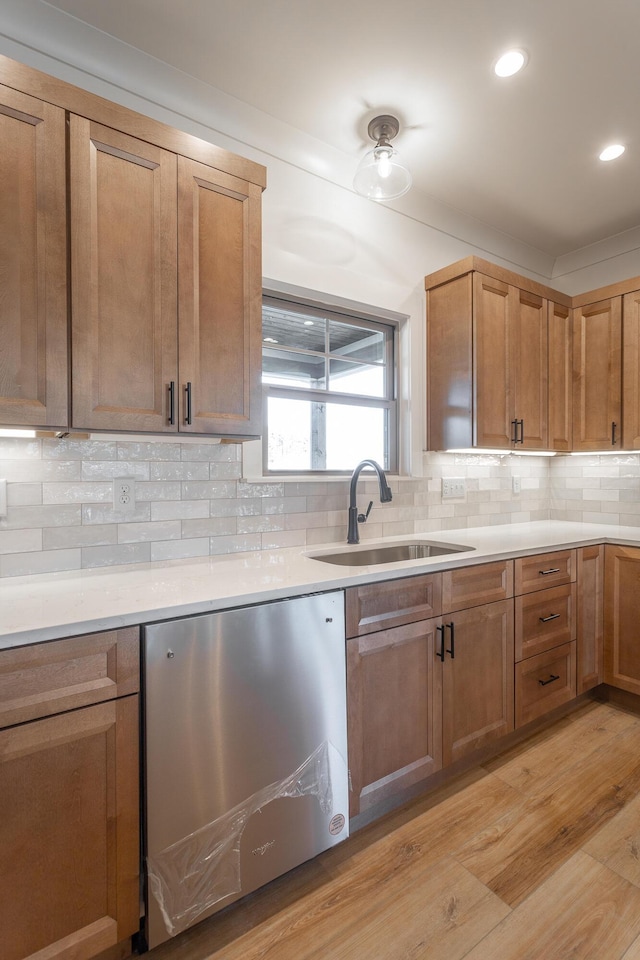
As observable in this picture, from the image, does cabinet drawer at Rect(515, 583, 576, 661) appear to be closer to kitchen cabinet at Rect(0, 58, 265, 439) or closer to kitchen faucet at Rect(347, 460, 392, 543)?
kitchen faucet at Rect(347, 460, 392, 543)

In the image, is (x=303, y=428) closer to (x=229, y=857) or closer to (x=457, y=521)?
(x=457, y=521)

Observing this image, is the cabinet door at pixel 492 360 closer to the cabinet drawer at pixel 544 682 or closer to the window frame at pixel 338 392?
the window frame at pixel 338 392

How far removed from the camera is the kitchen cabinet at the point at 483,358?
2490 millimetres

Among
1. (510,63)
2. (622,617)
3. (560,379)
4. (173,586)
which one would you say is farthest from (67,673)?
(560,379)

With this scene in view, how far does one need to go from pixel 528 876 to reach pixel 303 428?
189cm

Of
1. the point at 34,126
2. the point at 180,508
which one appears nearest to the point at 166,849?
the point at 180,508

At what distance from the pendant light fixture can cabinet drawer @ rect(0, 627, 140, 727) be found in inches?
Result: 79.7

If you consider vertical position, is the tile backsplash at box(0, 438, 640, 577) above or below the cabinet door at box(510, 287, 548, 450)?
below

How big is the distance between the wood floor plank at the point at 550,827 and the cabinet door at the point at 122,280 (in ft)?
5.75

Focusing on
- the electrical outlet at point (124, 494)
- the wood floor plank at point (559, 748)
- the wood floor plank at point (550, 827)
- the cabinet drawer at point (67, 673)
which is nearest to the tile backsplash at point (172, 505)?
the electrical outlet at point (124, 494)

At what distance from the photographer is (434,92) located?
75.6 inches

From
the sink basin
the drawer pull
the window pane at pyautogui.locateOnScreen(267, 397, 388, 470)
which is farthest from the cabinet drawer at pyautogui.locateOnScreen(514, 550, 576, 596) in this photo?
the window pane at pyautogui.locateOnScreen(267, 397, 388, 470)

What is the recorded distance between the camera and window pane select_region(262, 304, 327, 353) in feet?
7.39

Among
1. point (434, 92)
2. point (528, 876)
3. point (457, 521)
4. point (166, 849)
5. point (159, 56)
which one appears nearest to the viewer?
point (166, 849)
